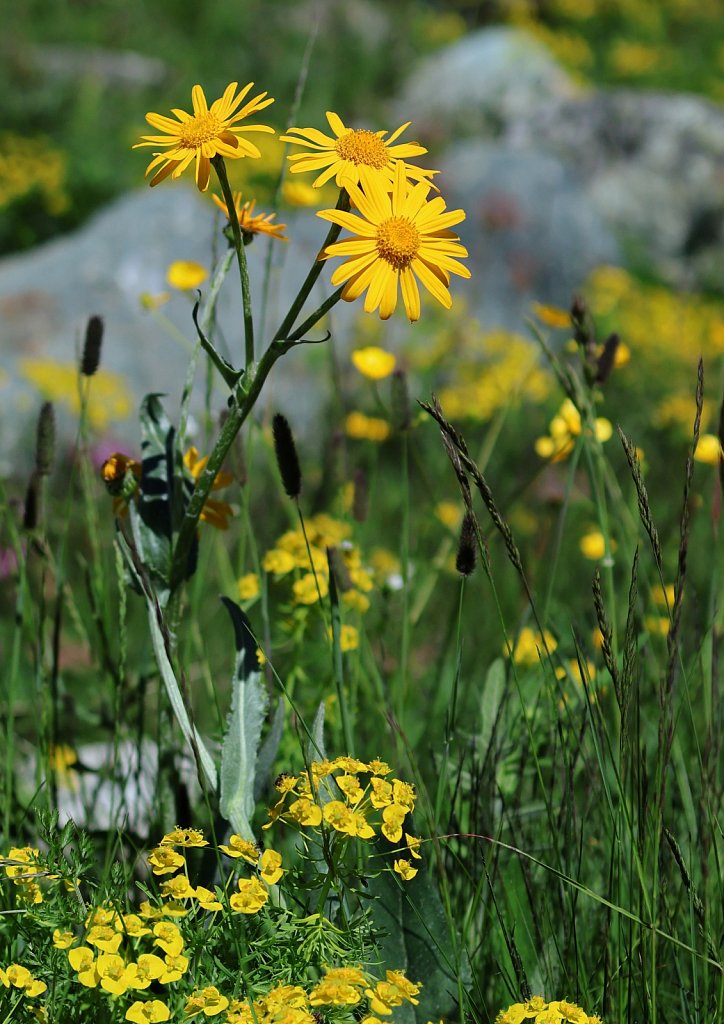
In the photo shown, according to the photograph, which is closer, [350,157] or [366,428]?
[350,157]

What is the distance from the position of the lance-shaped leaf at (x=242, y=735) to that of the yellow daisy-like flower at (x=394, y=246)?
1.42 ft

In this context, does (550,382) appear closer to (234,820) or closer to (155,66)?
(234,820)

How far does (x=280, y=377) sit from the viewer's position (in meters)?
4.23

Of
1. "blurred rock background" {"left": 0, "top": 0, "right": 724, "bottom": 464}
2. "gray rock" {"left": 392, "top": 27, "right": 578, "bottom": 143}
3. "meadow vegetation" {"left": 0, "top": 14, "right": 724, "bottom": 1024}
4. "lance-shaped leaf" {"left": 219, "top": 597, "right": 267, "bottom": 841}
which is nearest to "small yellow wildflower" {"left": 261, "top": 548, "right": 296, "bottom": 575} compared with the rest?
"meadow vegetation" {"left": 0, "top": 14, "right": 724, "bottom": 1024}

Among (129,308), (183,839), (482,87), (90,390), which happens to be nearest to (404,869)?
(183,839)

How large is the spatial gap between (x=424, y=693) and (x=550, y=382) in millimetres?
2746

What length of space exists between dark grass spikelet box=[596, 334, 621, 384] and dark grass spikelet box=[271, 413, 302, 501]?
570 millimetres

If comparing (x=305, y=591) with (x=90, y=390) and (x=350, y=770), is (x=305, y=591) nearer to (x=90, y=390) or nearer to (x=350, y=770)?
(x=350, y=770)

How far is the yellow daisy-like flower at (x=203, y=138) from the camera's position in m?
1.08

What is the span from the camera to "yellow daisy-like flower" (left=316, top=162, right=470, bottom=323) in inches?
41.4

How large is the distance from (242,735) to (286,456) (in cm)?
35

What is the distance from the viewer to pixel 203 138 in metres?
1.11

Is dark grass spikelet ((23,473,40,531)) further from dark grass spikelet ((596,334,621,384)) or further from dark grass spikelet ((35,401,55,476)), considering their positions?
dark grass spikelet ((596,334,621,384))

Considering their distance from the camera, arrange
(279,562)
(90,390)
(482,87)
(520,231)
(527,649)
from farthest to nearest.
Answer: (482,87) < (520,231) < (90,390) < (527,649) < (279,562)
